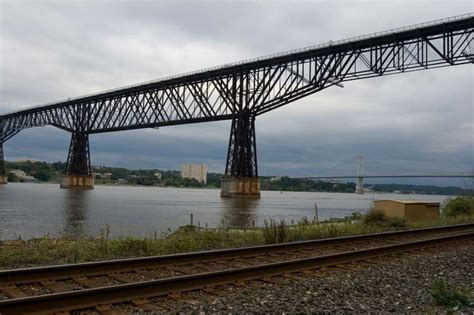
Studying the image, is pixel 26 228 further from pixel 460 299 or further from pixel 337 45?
pixel 337 45

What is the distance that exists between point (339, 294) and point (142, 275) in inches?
166

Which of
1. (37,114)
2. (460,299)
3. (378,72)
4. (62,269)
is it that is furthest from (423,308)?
(37,114)

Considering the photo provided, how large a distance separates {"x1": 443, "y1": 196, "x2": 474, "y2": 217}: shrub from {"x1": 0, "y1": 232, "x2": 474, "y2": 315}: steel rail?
81.1ft

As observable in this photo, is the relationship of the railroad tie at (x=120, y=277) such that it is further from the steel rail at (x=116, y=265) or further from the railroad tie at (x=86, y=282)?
the railroad tie at (x=86, y=282)

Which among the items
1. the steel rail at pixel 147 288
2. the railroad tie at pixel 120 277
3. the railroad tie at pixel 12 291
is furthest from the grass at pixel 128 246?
the steel rail at pixel 147 288

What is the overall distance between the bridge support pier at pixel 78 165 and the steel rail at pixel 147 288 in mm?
117138

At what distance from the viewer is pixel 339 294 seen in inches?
401

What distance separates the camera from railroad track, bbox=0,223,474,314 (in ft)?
27.7

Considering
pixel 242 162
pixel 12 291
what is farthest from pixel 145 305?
pixel 242 162

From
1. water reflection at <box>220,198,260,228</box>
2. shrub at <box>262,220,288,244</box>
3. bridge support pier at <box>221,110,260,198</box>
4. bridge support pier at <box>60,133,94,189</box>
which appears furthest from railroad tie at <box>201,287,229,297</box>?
bridge support pier at <box>60,133,94,189</box>

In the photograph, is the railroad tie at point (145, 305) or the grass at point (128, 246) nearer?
the railroad tie at point (145, 305)

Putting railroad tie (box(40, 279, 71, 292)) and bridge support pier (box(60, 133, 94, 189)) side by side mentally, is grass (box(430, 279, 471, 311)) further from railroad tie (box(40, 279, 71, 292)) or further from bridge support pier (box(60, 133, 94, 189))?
bridge support pier (box(60, 133, 94, 189))

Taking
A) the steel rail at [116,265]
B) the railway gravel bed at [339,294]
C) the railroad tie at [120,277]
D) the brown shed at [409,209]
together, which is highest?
the brown shed at [409,209]

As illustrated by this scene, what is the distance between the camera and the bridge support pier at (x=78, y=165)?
→ 125 meters
